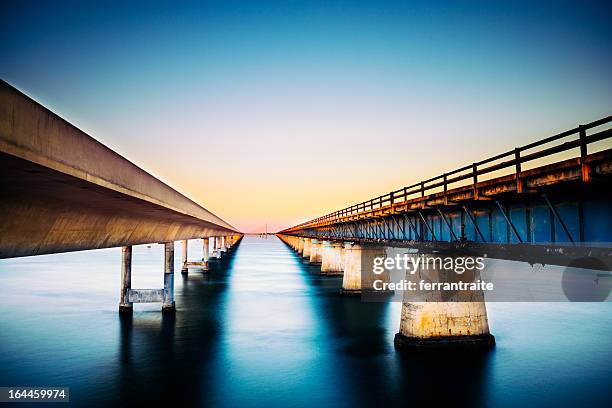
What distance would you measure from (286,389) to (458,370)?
743cm

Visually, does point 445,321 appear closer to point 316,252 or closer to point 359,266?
point 359,266

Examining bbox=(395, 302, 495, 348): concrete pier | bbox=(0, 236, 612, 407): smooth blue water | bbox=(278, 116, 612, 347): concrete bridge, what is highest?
bbox=(278, 116, 612, 347): concrete bridge

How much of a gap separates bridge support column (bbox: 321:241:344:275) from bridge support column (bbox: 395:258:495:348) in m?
39.7

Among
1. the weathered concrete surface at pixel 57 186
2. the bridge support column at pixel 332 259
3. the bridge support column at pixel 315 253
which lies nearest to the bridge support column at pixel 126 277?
the weathered concrete surface at pixel 57 186

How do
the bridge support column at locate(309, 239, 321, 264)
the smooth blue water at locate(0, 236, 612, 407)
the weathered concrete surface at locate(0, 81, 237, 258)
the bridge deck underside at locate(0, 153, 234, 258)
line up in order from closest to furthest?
the weathered concrete surface at locate(0, 81, 237, 258) < the bridge deck underside at locate(0, 153, 234, 258) < the smooth blue water at locate(0, 236, 612, 407) < the bridge support column at locate(309, 239, 321, 264)

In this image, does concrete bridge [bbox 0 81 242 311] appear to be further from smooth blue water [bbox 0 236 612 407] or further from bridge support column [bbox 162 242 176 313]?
bridge support column [bbox 162 242 176 313]

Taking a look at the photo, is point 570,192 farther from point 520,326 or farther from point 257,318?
point 257,318

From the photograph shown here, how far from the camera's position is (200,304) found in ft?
128

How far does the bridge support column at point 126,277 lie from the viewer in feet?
97.5

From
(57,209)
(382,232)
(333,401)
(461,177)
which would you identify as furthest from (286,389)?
(382,232)

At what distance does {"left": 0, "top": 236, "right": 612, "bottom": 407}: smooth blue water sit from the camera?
714 inches

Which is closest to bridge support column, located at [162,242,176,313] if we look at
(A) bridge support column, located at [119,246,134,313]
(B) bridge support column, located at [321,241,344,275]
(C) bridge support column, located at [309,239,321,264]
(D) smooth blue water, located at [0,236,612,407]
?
(D) smooth blue water, located at [0,236,612,407]

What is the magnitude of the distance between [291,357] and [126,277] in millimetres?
12900

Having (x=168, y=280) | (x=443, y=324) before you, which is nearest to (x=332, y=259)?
(x=168, y=280)
